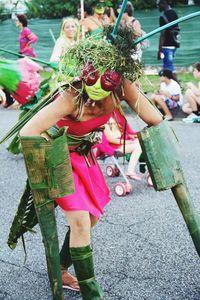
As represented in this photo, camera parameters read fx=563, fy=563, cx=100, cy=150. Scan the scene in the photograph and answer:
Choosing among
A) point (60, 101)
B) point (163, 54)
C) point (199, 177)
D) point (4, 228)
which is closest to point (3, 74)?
point (60, 101)

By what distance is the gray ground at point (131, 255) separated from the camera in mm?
3465

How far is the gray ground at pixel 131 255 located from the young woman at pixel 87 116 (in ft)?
1.58

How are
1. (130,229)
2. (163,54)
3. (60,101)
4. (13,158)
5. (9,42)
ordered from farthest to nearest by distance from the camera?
(9,42) < (163,54) < (13,158) < (130,229) < (60,101)

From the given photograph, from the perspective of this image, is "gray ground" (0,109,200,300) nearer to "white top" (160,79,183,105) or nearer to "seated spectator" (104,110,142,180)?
"seated spectator" (104,110,142,180)

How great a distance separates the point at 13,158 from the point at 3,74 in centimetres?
374

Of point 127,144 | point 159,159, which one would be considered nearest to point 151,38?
point 127,144

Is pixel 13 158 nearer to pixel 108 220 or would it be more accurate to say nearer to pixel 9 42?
pixel 108 220

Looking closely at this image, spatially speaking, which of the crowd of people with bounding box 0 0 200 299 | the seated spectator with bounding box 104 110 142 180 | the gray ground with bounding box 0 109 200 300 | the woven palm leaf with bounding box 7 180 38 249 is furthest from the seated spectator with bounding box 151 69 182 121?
the woven palm leaf with bounding box 7 180 38 249

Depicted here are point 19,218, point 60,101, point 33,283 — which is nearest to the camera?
point 60,101

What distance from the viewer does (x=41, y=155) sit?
281 cm

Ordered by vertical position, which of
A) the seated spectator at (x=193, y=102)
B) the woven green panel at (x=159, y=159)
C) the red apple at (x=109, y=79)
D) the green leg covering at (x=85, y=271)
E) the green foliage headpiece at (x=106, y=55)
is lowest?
the seated spectator at (x=193, y=102)

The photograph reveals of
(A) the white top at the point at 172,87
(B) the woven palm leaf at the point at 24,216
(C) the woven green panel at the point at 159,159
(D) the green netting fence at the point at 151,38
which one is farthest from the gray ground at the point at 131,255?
(D) the green netting fence at the point at 151,38

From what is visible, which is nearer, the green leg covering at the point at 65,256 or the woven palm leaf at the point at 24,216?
the woven palm leaf at the point at 24,216

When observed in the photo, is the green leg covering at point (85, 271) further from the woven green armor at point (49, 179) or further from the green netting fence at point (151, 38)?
the green netting fence at point (151, 38)
